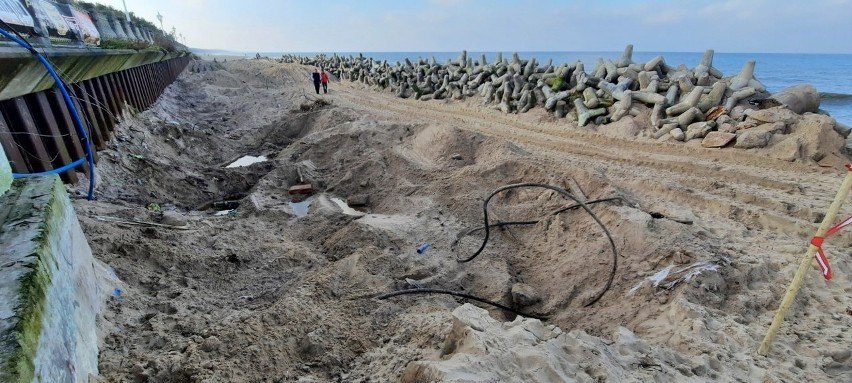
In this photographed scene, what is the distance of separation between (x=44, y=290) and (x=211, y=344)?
3.46 feet

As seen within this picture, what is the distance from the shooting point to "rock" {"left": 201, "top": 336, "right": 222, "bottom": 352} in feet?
9.14

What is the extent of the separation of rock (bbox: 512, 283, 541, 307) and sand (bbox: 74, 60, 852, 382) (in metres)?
0.03

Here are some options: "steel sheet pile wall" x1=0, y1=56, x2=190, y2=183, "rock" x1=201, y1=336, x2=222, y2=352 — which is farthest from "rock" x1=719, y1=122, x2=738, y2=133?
"steel sheet pile wall" x1=0, y1=56, x2=190, y2=183

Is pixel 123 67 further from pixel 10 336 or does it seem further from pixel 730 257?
pixel 730 257

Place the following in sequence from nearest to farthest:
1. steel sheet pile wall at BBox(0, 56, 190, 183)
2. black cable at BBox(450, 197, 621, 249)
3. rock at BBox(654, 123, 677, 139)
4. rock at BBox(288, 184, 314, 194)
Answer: steel sheet pile wall at BBox(0, 56, 190, 183) < black cable at BBox(450, 197, 621, 249) < rock at BBox(288, 184, 314, 194) < rock at BBox(654, 123, 677, 139)

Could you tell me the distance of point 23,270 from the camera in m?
1.94

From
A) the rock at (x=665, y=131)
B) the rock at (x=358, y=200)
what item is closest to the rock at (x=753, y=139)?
the rock at (x=665, y=131)

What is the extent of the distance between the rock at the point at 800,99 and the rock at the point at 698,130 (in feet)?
5.40

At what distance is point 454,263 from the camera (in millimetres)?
4613

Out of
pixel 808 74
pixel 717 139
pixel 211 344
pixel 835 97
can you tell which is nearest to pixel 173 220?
pixel 211 344

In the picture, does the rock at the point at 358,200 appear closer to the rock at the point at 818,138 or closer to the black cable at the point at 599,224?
the black cable at the point at 599,224

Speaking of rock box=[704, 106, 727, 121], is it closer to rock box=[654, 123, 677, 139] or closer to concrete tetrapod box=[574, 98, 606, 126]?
rock box=[654, 123, 677, 139]

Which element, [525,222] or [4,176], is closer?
[4,176]

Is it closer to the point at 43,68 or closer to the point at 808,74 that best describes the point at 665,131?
the point at 43,68
